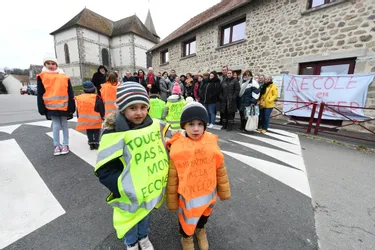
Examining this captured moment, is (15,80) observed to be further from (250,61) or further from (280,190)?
(280,190)

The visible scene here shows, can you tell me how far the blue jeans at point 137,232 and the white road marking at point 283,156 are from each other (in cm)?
304

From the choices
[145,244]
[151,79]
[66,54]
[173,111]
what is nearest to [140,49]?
[66,54]

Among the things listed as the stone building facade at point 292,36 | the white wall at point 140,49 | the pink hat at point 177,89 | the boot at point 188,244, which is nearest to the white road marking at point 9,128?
the pink hat at point 177,89

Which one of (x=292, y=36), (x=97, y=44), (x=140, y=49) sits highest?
(x=97, y=44)

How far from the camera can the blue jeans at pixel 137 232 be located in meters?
1.37

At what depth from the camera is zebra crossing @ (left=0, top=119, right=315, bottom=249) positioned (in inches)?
65.4

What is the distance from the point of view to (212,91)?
5.82 metres

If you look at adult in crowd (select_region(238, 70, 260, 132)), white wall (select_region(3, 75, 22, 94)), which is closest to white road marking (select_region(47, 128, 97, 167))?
adult in crowd (select_region(238, 70, 260, 132))

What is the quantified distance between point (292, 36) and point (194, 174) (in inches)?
329

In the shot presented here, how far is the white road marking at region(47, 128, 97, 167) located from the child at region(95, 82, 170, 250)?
2033 millimetres

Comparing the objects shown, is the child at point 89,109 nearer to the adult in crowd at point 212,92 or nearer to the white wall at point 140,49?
the adult in crowd at point 212,92

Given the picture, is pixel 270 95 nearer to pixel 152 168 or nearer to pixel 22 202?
pixel 152 168

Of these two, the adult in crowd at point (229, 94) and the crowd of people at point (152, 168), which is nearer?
the crowd of people at point (152, 168)

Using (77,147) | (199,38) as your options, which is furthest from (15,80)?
(77,147)
